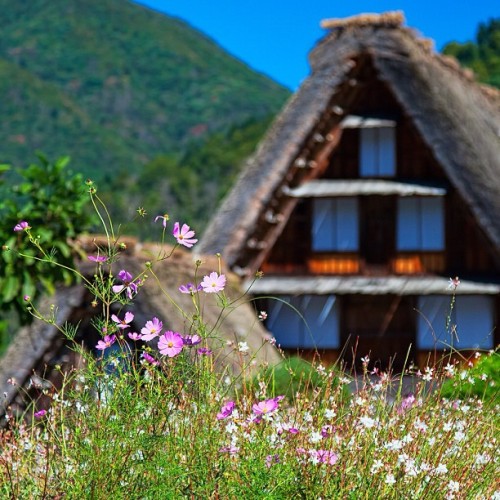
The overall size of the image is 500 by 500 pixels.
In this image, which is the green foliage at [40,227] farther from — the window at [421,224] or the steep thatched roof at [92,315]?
the window at [421,224]

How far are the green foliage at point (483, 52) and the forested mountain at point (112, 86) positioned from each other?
46.8 meters

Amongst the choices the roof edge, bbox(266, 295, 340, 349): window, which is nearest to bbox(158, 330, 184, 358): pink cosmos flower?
bbox(266, 295, 340, 349): window

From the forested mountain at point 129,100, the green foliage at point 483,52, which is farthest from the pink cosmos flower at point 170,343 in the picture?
the forested mountain at point 129,100

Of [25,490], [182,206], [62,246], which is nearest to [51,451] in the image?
[25,490]

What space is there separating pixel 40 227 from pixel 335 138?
5.84 meters

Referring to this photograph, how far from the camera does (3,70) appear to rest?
113 m

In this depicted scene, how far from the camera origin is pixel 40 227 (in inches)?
419

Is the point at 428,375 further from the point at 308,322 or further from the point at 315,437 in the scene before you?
the point at 308,322

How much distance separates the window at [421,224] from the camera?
15.1m

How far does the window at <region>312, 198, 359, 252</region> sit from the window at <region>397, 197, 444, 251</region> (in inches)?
24.4

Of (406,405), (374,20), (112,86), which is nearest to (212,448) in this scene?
(406,405)

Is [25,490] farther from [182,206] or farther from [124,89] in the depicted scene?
[124,89]

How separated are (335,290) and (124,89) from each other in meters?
113

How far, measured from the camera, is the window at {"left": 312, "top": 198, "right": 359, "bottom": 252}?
601 inches
